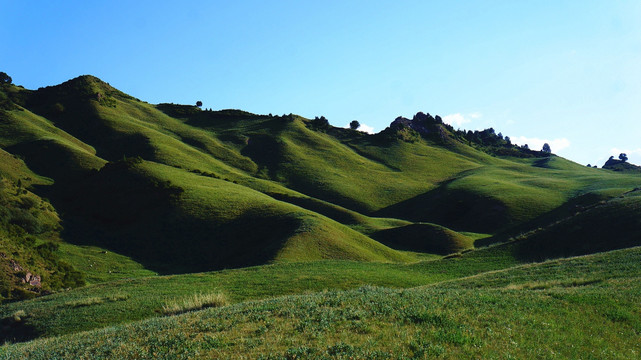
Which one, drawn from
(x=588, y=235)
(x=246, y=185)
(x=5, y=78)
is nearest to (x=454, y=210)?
(x=246, y=185)

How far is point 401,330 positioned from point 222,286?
22.9 m

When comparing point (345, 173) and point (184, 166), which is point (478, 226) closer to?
point (345, 173)

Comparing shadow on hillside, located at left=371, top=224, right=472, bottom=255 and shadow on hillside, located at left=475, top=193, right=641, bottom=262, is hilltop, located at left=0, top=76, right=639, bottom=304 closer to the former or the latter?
shadow on hillside, located at left=371, top=224, right=472, bottom=255

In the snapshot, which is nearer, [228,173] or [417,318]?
[417,318]

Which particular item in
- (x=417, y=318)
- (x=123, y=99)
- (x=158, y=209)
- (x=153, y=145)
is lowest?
(x=158, y=209)

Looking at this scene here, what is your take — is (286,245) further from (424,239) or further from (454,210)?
(454,210)

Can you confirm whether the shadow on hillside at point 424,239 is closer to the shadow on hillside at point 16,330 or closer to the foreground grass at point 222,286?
the foreground grass at point 222,286

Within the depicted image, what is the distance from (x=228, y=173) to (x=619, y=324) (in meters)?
106

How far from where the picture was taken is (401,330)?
1110 centimetres

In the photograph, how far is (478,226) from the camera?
3568 inches

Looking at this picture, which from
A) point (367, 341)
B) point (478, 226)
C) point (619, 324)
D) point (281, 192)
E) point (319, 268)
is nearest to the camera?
point (367, 341)

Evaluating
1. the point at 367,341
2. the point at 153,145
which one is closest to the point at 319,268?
the point at 367,341

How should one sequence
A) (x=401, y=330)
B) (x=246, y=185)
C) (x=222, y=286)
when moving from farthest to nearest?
(x=246, y=185)
(x=222, y=286)
(x=401, y=330)

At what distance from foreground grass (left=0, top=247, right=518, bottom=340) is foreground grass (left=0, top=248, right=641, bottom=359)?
35.3ft
